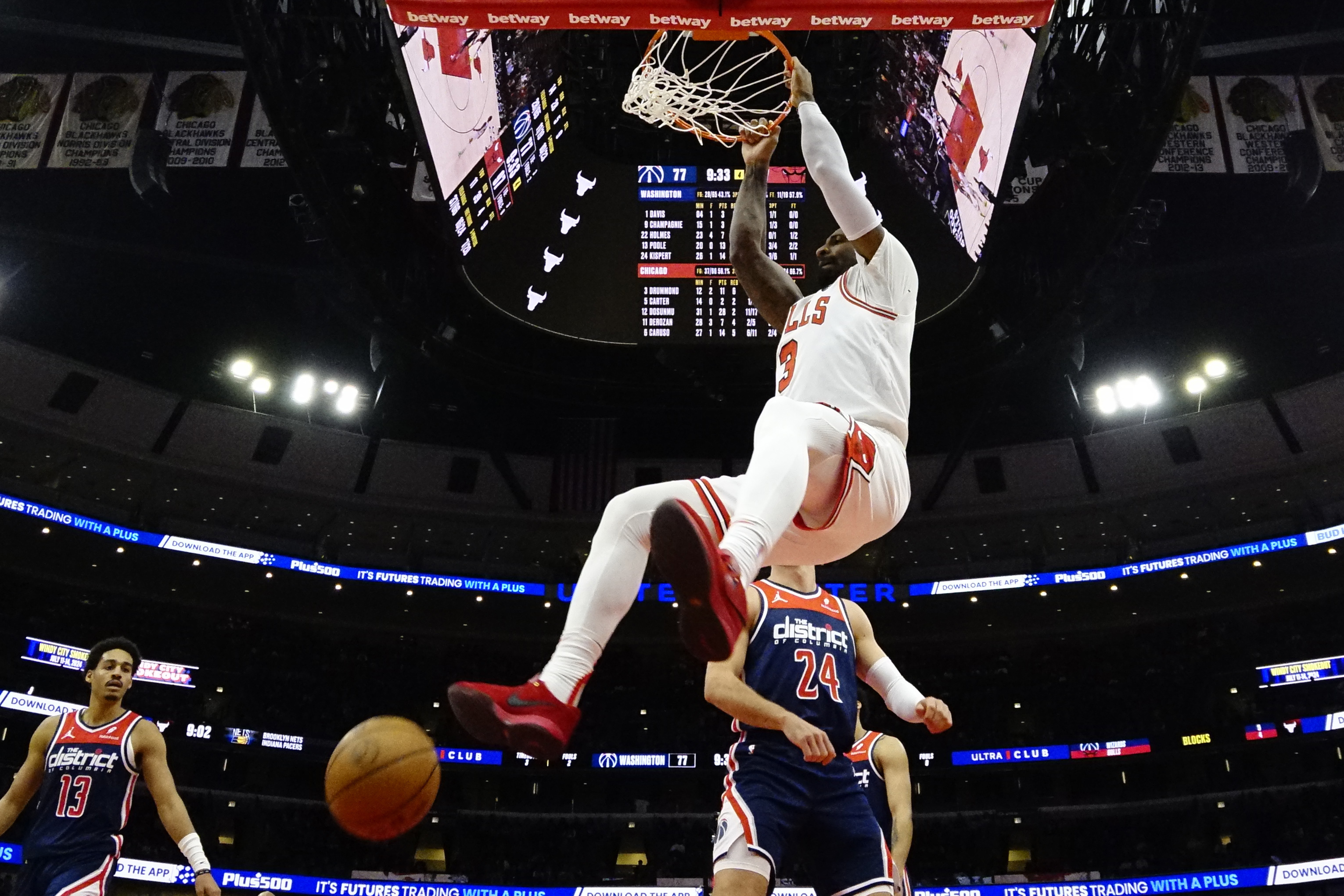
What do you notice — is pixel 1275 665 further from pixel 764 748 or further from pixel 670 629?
pixel 764 748

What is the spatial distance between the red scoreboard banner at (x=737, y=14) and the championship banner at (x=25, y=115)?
372 inches

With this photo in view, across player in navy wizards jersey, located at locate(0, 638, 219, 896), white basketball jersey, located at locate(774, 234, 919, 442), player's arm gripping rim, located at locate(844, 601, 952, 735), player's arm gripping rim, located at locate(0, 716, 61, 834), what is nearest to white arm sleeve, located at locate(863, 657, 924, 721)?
player's arm gripping rim, located at locate(844, 601, 952, 735)

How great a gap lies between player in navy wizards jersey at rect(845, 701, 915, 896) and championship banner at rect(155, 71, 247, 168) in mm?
10591

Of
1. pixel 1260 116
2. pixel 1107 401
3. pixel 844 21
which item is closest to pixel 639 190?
pixel 844 21

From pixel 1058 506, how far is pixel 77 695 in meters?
19.1

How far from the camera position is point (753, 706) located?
141 inches

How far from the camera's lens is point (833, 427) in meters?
2.94

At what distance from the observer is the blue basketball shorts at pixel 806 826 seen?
345cm

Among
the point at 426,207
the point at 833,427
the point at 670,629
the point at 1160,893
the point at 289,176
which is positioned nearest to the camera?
the point at 833,427

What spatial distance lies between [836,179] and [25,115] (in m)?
12.7

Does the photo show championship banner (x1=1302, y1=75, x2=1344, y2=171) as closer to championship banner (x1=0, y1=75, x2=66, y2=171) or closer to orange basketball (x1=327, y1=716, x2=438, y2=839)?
orange basketball (x1=327, y1=716, x2=438, y2=839)

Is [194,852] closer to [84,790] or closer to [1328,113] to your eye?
[84,790]

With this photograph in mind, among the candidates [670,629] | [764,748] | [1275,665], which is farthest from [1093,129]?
[670,629]

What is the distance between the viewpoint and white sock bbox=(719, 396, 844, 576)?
8.53 feet
